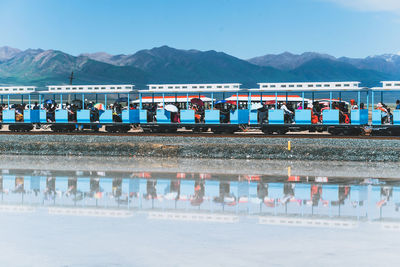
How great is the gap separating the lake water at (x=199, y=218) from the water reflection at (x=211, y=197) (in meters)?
0.02

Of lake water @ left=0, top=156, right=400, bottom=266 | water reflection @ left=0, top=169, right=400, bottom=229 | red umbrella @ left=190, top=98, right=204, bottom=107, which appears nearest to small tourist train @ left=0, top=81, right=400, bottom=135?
red umbrella @ left=190, top=98, right=204, bottom=107

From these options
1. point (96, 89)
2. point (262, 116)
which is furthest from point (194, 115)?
point (96, 89)

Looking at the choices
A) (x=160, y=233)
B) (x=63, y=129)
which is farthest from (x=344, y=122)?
(x=160, y=233)

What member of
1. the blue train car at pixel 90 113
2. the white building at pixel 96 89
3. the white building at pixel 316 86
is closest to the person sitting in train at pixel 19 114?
the blue train car at pixel 90 113

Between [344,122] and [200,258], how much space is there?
2759cm

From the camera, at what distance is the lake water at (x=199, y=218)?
32.4 feet

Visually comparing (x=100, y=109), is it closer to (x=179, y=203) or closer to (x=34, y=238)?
(x=179, y=203)

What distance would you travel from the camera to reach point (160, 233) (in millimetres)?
11414

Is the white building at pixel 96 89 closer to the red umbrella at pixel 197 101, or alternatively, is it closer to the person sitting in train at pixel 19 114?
the person sitting in train at pixel 19 114

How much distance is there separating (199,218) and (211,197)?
267 cm

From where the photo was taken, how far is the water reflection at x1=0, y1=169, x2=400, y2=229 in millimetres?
13039

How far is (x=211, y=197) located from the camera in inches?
606

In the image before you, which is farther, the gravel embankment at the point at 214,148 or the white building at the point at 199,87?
the white building at the point at 199,87

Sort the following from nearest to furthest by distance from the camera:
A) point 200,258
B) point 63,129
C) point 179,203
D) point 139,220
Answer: point 200,258, point 139,220, point 179,203, point 63,129
